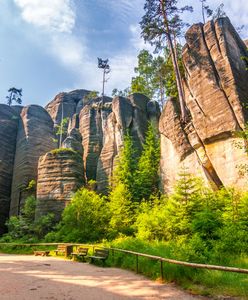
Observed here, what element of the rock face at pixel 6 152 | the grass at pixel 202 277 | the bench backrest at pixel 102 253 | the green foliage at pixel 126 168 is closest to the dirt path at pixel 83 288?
the grass at pixel 202 277

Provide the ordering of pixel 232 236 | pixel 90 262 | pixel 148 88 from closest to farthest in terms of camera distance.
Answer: pixel 232 236, pixel 90 262, pixel 148 88

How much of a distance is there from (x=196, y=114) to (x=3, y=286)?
18.5m

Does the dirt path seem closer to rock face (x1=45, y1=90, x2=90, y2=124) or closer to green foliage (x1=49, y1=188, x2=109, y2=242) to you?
green foliage (x1=49, y1=188, x2=109, y2=242)

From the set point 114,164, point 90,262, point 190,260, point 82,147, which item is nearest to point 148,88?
point 82,147

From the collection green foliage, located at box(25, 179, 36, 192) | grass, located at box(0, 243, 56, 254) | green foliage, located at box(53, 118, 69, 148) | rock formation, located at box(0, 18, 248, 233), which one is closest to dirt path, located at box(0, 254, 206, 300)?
rock formation, located at box(0, 18, 248, 233)

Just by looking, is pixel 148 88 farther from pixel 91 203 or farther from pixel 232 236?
pixel 232 236

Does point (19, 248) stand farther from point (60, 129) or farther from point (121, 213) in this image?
point (60, 129)

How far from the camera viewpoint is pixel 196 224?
1438 cm

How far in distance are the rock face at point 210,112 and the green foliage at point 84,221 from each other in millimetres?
6278

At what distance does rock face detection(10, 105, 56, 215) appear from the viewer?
Answer: 35.4m

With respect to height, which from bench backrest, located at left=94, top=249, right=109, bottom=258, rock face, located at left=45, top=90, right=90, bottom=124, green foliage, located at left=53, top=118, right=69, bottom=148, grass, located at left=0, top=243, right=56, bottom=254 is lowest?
grass, located at left=0, top=243, right=56, bottom=254

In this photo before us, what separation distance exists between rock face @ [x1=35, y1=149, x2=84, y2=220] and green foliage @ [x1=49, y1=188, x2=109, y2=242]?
16.9ft

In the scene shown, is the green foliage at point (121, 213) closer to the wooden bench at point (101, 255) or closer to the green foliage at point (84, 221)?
the green foliage at point (84, 221)

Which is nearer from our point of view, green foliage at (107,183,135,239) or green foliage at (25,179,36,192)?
green foliage at (107,183,135,239)
